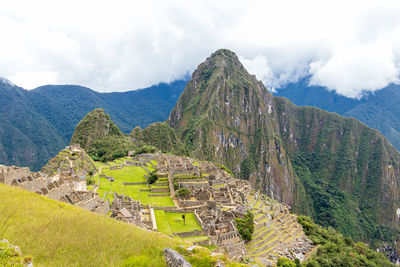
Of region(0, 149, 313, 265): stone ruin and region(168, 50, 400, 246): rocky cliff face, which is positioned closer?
region(0, 149, 313, 265): stone ruin

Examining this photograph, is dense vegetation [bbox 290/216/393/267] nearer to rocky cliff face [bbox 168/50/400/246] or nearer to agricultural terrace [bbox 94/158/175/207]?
agricultural terrace [bbox 94/158/175/207]

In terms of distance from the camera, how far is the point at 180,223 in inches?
1061

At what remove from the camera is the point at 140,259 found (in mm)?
8883

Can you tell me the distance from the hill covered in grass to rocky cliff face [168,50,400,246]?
362 feet

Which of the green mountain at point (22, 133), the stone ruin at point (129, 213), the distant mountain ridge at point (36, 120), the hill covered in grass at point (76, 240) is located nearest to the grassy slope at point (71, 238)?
the hill covered in grass at point (76, 240)

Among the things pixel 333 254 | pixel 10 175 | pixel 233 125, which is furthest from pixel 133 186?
pixel 233 125

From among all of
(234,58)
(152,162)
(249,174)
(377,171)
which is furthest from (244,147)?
(152,162)

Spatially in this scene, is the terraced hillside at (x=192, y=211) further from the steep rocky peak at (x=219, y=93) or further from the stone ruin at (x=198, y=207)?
the steep rocky peak at (x=219, y=93)

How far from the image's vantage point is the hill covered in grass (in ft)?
28.6

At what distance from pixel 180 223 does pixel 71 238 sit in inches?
724

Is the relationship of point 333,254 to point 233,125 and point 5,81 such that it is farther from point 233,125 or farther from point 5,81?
point 5,81

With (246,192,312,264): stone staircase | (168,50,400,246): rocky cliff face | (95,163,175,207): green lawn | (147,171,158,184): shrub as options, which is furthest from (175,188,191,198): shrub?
(168,50,400,246): rocky cliff face

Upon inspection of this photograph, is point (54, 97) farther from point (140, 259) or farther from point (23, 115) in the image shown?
point (140, 259)

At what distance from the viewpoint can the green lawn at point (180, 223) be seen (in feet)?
83.1
